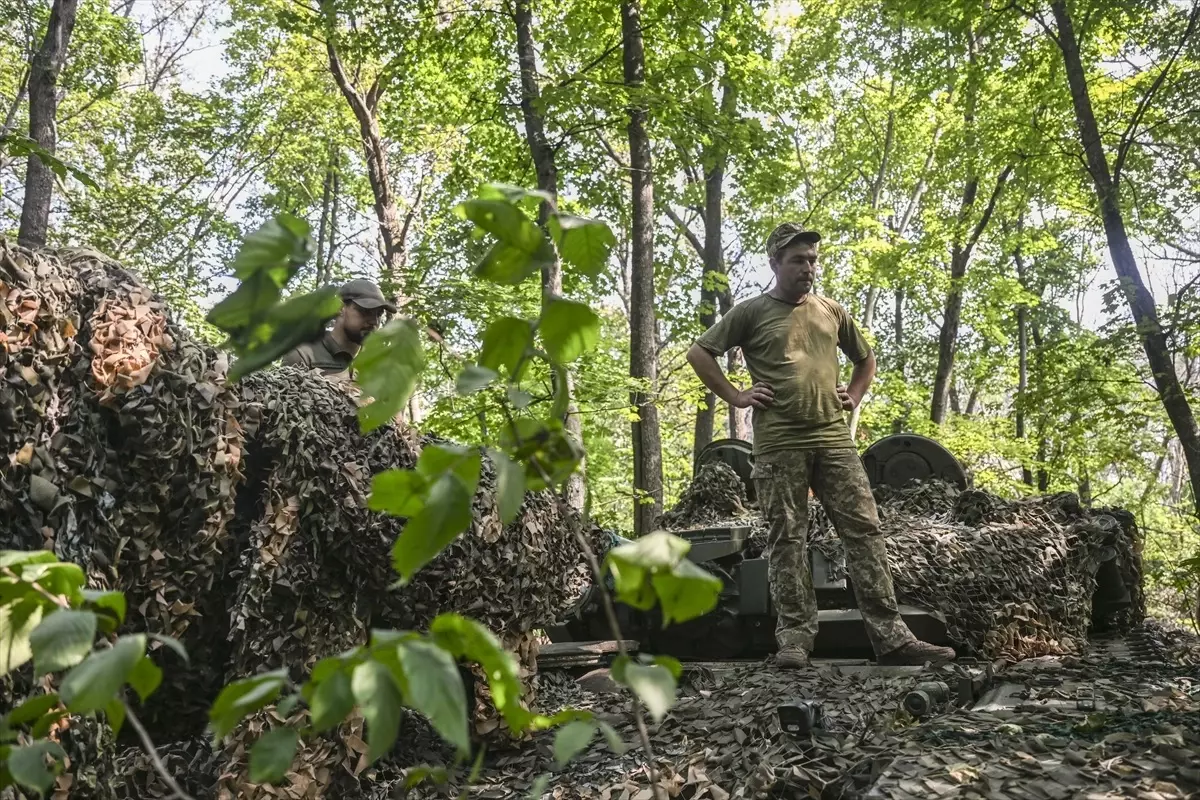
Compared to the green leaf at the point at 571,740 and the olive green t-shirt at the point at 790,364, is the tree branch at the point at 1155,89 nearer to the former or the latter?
the olive green t-shirt at the point at 790,364

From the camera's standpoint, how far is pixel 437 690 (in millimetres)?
1082

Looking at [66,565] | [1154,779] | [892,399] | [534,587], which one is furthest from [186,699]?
[892,399]

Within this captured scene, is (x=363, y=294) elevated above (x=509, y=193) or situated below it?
above

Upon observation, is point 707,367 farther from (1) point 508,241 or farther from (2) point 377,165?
(2) point 377,165

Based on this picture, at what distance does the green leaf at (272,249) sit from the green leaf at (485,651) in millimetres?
506

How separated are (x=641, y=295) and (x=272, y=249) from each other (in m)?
12.5

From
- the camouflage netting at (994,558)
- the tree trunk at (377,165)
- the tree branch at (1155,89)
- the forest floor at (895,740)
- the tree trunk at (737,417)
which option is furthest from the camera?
the tree trunk at (737,417)

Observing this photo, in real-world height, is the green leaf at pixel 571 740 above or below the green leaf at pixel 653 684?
below

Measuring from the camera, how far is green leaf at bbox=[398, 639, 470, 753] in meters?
1.06

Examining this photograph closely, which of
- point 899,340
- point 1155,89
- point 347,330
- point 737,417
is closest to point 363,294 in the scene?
point 347,330

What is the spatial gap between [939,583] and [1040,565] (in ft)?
2.86

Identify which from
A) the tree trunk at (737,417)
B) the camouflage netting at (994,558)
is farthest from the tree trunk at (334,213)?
the camouflage netting at (994,558)

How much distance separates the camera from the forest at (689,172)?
34.0 ft

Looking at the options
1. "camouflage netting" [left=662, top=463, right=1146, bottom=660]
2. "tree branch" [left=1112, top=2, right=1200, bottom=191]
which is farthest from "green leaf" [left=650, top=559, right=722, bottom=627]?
"tree branch" [left=1112, top=2, right=1200, bottom=191]
